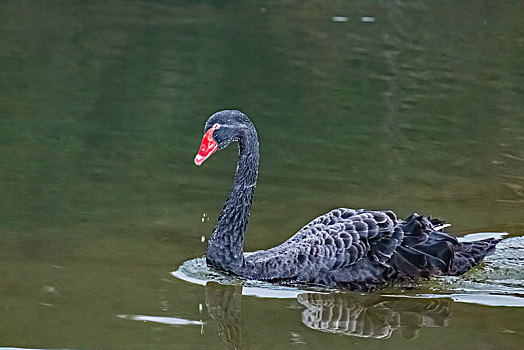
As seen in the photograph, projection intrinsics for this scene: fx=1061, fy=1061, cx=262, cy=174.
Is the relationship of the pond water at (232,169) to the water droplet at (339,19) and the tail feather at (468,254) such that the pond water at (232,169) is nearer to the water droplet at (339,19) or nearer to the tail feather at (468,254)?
the tail feather at (468,254)

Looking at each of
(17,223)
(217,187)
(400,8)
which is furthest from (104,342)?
(400,8)

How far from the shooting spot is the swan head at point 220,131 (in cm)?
610

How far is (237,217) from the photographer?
20.7ft

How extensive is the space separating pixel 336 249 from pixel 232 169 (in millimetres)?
3349

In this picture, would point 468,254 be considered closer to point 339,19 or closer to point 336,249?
point 336,249

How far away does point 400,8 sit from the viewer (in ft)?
78.2

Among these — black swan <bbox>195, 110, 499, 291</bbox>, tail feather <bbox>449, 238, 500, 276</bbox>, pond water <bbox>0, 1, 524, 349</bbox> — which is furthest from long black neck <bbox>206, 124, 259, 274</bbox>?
tail feather <bbox>449, 238, 500, 276</bbox>

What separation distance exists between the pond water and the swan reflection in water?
14 mm

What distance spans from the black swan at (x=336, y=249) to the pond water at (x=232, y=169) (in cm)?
11

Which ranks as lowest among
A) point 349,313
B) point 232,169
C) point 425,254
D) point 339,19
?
point 339,19

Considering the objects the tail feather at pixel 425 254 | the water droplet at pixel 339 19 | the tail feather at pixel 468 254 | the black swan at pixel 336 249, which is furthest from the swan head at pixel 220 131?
the water droplet at pixel 339 19

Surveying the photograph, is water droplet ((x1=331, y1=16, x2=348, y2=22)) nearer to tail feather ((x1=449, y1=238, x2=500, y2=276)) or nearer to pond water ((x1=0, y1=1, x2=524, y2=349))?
pond water ((x1=0, y1=1, x2=524, y2=349))

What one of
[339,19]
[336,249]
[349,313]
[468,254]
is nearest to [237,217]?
[336,249]

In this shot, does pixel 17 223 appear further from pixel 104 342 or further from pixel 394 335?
pixel 394 335
